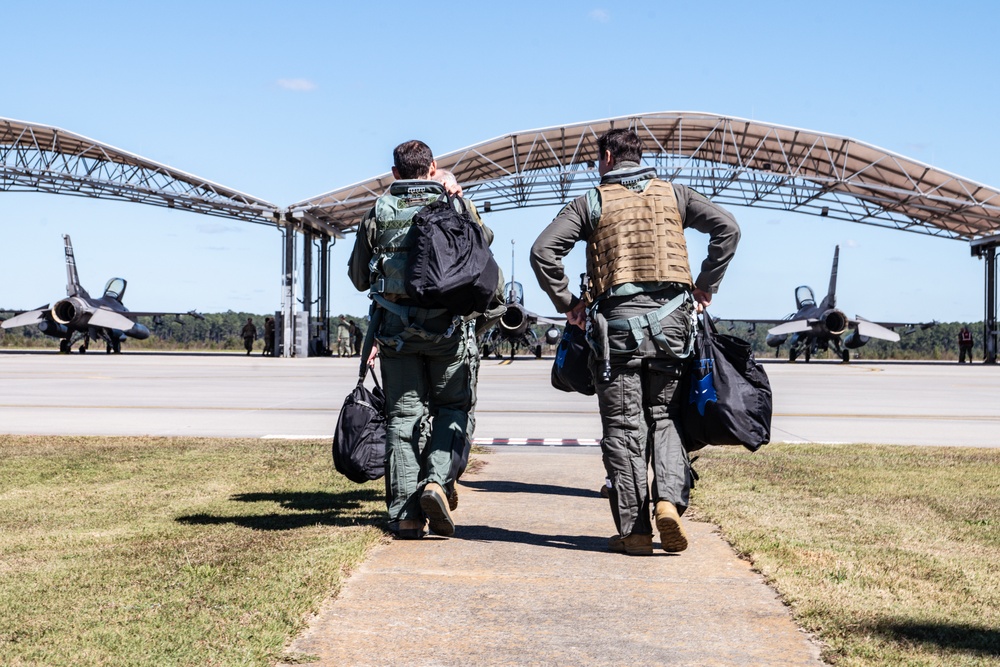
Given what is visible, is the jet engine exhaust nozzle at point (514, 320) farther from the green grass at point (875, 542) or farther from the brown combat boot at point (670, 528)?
the brown combat boot at point (670, 528)

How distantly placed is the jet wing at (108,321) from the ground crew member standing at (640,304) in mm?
42116

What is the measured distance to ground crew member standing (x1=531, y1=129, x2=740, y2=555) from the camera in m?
4.96

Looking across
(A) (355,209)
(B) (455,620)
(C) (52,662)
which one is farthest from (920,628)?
(A) (355,209)

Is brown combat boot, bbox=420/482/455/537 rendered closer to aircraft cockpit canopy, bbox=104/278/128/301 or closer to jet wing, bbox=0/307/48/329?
jet wing, bbox=0/307/48/329

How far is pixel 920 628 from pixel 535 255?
249 centimetres

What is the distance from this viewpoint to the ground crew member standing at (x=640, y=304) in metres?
4.96

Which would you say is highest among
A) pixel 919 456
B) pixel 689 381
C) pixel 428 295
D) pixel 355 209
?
pixel 355 209

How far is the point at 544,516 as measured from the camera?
6.04m

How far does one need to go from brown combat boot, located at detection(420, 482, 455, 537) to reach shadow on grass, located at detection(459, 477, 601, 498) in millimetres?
1853

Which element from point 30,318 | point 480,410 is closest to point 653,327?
point 480,410

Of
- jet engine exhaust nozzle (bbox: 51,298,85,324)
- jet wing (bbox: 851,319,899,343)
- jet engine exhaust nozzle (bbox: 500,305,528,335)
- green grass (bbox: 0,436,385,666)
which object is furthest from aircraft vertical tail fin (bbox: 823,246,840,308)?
green grass (bbox: 0,436,385,666)

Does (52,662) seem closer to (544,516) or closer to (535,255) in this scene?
(535,255)

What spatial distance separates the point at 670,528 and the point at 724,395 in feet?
2.30

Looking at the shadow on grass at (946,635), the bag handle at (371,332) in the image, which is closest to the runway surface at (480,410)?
the bag handle at (371,332)
